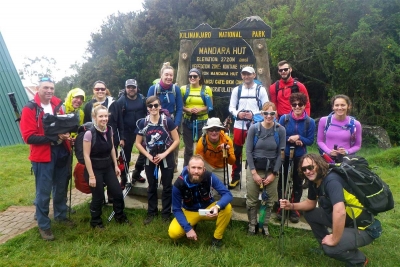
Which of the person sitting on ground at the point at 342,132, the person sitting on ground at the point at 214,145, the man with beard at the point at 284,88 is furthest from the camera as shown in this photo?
the man with beard at the point at 284,88

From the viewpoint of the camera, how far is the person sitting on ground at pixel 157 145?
16.8 ft

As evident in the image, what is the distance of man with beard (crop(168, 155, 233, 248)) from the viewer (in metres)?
4.41

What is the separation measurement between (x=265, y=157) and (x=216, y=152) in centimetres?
95

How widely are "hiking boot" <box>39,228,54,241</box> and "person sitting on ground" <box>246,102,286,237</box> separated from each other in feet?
9.65

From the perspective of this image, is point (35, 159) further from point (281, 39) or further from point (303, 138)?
point (281, 39)

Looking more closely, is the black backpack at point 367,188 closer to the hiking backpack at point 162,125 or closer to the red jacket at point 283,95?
the red jacket at point 283,95

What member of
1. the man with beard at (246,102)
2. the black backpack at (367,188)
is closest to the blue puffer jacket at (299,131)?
the man with beard at (246,102)

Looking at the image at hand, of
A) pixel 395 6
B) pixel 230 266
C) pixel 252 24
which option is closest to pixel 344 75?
pixel 395 6

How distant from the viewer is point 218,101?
57.9 feet

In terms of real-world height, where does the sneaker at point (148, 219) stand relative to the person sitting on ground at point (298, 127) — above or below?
below

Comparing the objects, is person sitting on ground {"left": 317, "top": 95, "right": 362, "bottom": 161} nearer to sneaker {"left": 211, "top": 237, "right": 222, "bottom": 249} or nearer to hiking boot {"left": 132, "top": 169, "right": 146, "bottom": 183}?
sneaker {"left": 211, "top": 237, "right": 222, "bottom": 249}

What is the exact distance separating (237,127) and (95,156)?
2.40 m

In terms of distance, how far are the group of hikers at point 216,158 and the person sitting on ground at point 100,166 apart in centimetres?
1

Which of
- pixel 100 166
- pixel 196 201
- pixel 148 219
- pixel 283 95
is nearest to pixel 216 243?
pixel 196 201
